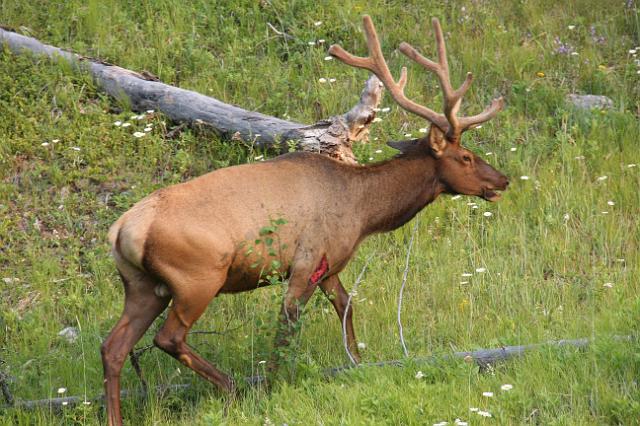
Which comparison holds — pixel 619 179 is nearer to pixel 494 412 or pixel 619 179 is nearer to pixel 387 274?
pixel 387 274

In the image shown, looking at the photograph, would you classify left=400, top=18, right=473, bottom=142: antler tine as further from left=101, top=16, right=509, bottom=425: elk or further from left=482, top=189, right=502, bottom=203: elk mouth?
left=482, top=189, right=502, bottom=203: elk mouth

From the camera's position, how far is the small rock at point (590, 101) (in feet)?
34.0

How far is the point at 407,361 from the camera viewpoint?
6.54m

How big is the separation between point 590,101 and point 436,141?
3.40 m

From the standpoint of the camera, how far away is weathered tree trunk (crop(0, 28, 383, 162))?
909cm

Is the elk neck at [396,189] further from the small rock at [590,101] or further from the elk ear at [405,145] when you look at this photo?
the small rock at [590,101]

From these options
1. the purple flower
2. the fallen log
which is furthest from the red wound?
the purple flower

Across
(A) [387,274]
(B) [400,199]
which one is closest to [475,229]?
(A) [387,274]

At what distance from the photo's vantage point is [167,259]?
654 cm

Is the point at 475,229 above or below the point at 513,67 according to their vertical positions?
below

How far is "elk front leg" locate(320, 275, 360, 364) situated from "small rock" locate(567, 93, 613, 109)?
3.80m

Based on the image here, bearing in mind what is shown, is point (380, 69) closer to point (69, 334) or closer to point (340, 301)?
point (340, 301)

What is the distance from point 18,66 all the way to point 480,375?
20.2ft

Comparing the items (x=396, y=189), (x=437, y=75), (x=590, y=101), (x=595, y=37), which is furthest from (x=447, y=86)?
(x=595, y=37)
